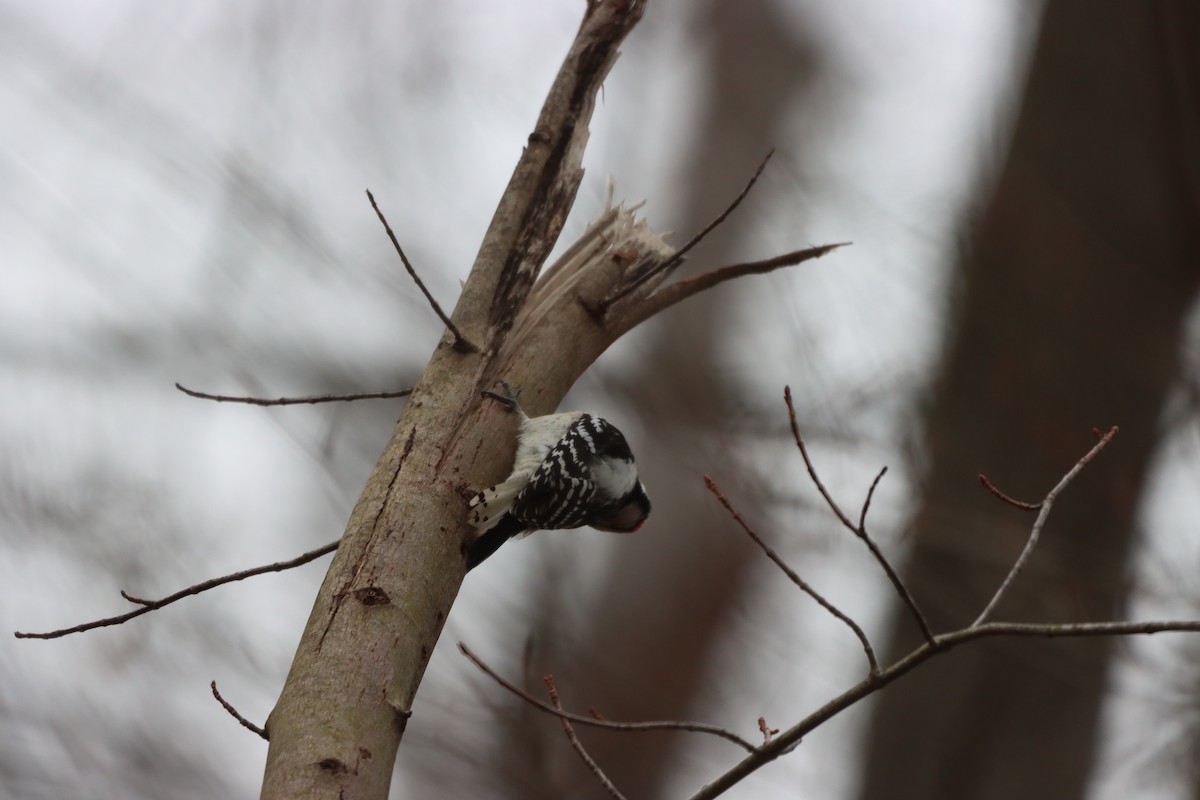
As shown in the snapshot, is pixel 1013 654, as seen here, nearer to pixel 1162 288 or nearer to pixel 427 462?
pixel 1162 288

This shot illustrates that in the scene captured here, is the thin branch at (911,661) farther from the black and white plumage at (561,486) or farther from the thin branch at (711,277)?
the thin branch at (711,277)

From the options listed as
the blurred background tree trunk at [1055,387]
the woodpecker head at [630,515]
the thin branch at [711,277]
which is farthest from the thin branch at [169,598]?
the blurred background tree trunk at [1055,387]

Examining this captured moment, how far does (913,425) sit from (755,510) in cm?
74

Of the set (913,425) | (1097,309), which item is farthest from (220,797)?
(1097,309)

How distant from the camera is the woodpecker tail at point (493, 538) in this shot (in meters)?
2.82

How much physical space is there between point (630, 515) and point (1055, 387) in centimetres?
168

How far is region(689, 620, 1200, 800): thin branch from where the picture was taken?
58.1 inches

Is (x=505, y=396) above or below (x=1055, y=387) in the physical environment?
below

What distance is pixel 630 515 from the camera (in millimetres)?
4016

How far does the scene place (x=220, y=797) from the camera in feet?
13.5

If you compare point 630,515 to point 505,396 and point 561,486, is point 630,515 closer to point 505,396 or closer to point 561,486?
point 561,486


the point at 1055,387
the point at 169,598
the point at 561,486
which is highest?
the point at 1055,387

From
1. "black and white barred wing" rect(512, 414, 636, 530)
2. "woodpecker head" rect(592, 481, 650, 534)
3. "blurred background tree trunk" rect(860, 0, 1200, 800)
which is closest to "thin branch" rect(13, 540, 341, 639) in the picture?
"black and white barred wing" rect(512, 414, 636, 530)

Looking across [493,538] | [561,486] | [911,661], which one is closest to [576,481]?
[561,486]
